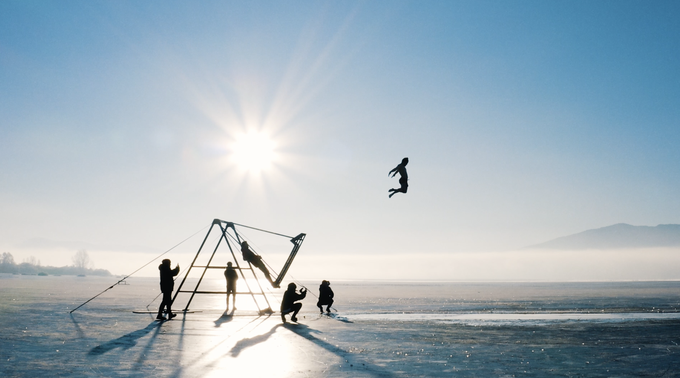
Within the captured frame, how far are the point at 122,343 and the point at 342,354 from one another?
19.2ft

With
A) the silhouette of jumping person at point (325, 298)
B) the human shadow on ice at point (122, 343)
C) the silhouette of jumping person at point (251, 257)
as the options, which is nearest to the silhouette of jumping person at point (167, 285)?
the silhouette of jumping person at point (251, 257)

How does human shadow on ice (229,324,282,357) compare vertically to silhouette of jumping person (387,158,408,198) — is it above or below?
below

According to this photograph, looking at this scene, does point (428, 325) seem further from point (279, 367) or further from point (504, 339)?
point (279, 367)

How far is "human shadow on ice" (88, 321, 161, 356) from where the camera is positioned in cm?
1195

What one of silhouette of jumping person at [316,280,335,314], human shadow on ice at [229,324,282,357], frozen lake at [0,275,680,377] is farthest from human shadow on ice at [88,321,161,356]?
silhouette of jumping person at [316,280,335,314]

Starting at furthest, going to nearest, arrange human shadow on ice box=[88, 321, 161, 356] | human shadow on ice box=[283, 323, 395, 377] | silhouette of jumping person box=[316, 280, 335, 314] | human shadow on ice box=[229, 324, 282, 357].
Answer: silhouette of jumping person box=[316, 280, 335, 314] → human shadow on ice box=[229, 324, 282, 357] → human shadow on ice box=[88, 321, 161, 356] → human shadow on ice box=[283, 323, 395, 377]

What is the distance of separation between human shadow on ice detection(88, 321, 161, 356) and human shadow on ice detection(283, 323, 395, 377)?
15.4 feet

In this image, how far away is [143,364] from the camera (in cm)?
1037

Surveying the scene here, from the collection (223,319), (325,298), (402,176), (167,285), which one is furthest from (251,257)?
(402,176)

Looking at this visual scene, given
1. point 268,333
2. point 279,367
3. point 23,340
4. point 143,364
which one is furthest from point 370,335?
point 23,340

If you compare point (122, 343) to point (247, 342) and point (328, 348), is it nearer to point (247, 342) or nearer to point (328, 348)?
point (247, 342)

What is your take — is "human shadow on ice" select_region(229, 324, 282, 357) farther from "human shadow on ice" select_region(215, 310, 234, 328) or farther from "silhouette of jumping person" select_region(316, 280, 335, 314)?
"silhouette of jumping person" select_region(316, 280, 335, 314)

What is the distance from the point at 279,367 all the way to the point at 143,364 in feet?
9.10

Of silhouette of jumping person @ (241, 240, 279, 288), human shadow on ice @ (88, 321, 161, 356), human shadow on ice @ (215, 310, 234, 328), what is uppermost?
silhouette of jumping person @ (241, 240, 279, 288)
